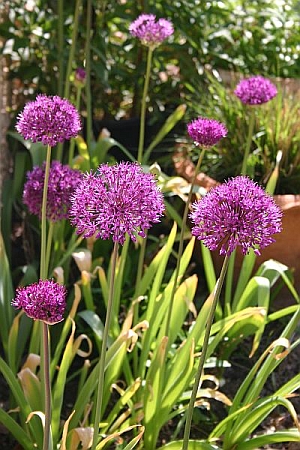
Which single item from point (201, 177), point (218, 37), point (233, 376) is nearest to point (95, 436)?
point (233, 376)

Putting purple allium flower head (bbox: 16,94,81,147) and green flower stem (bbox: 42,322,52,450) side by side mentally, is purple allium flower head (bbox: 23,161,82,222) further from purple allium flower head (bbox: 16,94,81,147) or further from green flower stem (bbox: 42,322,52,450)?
green flower stem (bbox: 42,322,52,450)

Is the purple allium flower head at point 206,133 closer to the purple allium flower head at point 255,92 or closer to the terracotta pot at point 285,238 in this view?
the purple allium flower head at point 255,92

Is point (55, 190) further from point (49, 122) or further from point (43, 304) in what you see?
point (43, 304)

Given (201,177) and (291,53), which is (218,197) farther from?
(291,53)

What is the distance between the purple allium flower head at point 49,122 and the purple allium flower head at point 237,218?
33 centimetres

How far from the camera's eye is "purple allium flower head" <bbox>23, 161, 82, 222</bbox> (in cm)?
164

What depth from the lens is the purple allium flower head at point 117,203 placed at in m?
1.09

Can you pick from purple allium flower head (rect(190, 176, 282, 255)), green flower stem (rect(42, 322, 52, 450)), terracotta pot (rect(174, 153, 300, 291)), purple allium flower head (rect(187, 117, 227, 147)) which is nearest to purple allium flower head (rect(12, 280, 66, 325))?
green flower stem (rect(42, 322, 52, 450))

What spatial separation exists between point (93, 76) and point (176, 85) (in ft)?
1.06

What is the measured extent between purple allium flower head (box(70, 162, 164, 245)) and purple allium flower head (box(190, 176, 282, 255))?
0.07m

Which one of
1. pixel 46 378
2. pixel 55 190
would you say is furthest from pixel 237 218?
pixel 55 190

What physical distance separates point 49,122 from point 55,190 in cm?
32

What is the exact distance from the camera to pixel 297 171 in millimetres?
2635

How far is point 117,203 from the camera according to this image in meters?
1.09
